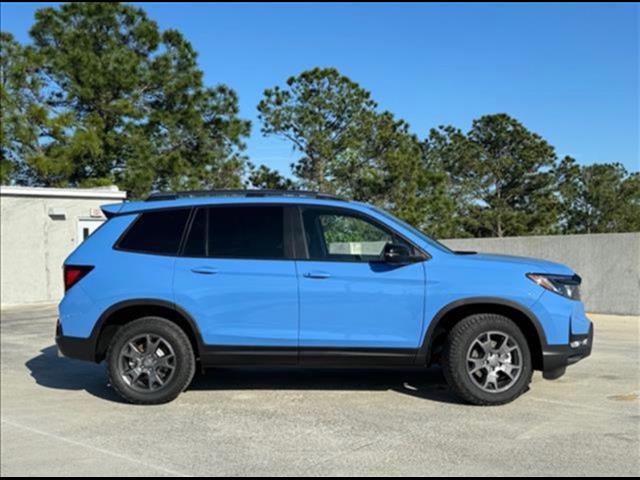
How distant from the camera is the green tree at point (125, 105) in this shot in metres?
23.9

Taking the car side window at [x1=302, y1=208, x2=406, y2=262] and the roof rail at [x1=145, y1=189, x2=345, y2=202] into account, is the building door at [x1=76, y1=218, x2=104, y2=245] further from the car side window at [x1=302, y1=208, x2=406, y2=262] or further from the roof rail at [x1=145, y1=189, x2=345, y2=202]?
the car side window at [x1=302, y1=208, x2=406, y2=262]

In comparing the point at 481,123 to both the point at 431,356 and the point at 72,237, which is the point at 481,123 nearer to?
the point at 72,237

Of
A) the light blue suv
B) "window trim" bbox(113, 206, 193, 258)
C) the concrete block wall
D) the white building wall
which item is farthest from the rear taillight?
the white building wall

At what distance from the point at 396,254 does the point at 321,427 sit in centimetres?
161

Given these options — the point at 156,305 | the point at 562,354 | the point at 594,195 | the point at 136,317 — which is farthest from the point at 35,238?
the point at 594,195

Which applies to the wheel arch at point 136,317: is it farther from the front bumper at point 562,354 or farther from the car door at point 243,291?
the front bumper at point 562,354

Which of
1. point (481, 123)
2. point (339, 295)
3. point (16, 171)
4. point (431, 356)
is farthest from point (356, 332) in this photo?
point (481, 123)

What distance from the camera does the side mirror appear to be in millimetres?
5703

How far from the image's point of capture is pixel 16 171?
23.5 metres

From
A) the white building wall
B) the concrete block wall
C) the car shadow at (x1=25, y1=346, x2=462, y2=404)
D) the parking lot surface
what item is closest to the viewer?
the parking lot surface

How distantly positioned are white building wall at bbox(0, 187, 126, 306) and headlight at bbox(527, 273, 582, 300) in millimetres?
14677

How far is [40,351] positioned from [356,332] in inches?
217

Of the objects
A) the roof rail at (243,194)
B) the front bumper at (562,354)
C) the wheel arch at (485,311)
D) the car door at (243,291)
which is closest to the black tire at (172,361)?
the car door at (243,291)

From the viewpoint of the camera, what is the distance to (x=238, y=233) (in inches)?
238
